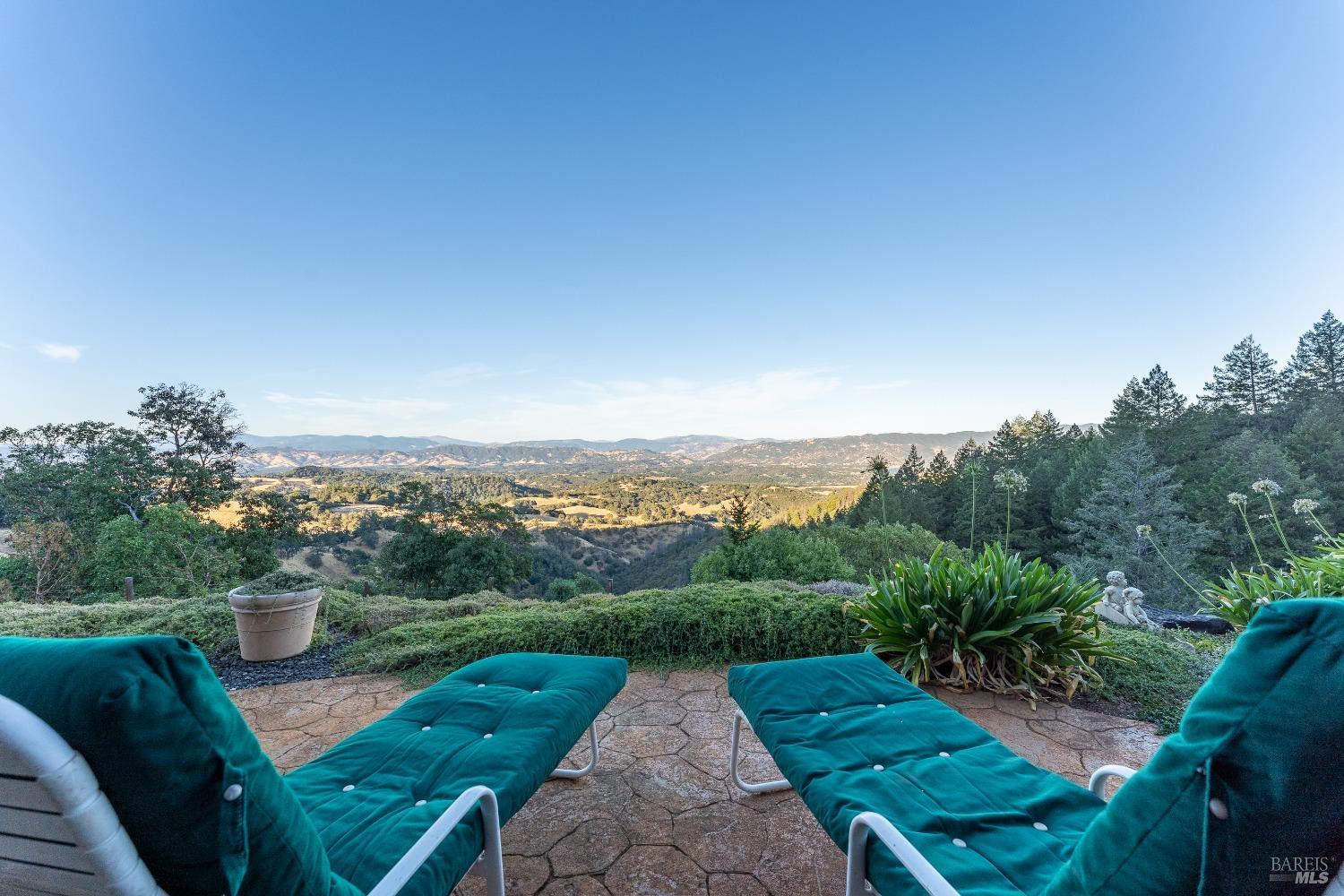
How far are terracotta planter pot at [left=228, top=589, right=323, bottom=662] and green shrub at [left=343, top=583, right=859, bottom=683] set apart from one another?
A: 0.46 meters

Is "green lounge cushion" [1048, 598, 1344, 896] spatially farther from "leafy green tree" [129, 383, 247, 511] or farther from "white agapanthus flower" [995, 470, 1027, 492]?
"leafy green tree" [129, 383, 247, 511]

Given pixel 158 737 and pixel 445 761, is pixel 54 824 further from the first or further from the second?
pixel 445 761

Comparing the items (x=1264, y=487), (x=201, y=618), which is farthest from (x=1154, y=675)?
(x=201, y=618)

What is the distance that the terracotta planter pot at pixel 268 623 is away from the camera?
389 centimetres

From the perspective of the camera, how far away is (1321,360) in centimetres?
1652

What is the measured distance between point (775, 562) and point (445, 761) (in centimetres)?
651

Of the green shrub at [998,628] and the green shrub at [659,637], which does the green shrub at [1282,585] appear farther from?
the green shrub at [659,637]

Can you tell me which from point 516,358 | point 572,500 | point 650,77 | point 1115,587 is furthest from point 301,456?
point 1115,587

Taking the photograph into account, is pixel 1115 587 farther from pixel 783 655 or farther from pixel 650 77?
pixel 650 77

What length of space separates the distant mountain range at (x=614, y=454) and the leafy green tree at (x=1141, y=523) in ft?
19.4

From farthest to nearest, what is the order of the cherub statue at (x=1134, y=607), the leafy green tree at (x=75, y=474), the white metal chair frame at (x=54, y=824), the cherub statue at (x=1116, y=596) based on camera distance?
the leafy green tree at (x=75, y=474)
the cherub statue at (x=1116, y=596)
the cherub statue at (x=1134, y=607)
the white metal chair frame at (x=54, y=824)

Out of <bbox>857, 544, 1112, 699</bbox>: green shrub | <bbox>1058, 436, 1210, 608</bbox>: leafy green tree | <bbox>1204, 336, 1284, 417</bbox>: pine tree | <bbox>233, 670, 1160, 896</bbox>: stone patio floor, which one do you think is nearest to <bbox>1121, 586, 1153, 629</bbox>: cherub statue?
<bbox>857, 544, 1112, 699</bbox>: green shrub

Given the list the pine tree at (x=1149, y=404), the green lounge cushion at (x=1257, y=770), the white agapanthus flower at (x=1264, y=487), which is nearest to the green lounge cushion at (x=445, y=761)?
the green lounge cushion at (x=1257, y=770)

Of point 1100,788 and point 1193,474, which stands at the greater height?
point 1100,788
